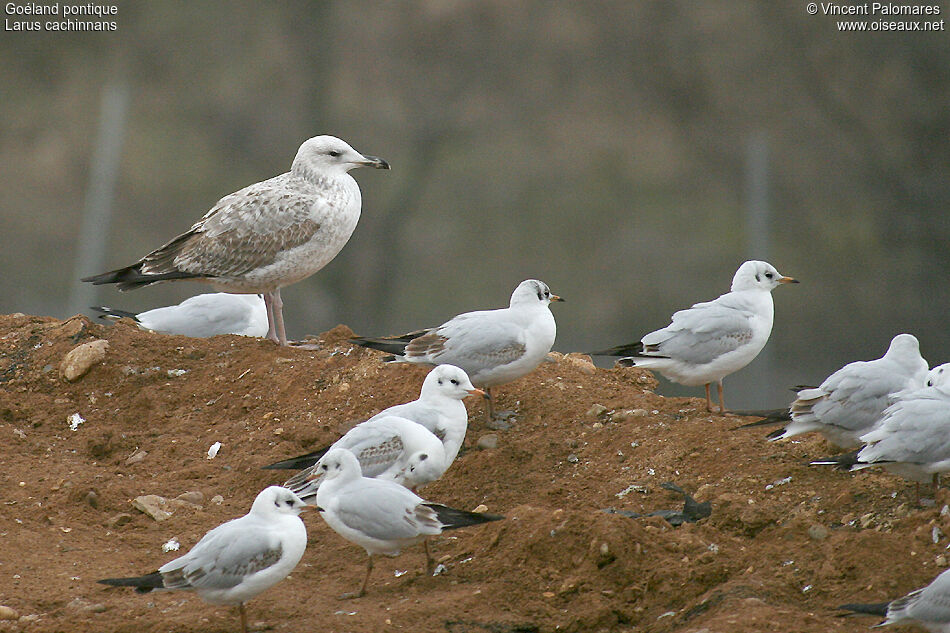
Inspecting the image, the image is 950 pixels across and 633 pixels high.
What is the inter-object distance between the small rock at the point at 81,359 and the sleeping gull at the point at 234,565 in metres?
3.34

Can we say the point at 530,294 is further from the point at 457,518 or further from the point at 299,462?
the point at 457,518

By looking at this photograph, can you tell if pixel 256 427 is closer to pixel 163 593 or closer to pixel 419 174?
pixel 163 593

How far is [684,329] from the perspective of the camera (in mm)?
7027

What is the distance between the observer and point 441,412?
609cm

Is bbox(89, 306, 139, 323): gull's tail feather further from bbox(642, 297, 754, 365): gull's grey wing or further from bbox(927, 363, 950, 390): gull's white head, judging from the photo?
bbox(927, 363, 950, 390): gull's white head

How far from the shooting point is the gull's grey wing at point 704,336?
695cm

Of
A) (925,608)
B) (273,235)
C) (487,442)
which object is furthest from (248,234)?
(925,608)

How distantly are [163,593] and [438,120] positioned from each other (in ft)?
38.0

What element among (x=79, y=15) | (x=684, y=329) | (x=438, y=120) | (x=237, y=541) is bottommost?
(x=237, y=541)

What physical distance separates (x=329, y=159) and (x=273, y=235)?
79 cm

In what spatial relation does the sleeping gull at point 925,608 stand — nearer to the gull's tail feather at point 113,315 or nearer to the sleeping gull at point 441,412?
the sleeping gull at point 441,412

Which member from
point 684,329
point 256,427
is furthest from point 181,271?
point 684,329

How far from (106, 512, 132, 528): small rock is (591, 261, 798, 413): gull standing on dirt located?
2.70 meters

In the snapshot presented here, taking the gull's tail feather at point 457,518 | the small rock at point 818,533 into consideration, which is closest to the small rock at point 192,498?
the gull's tail feather at point 457,518
